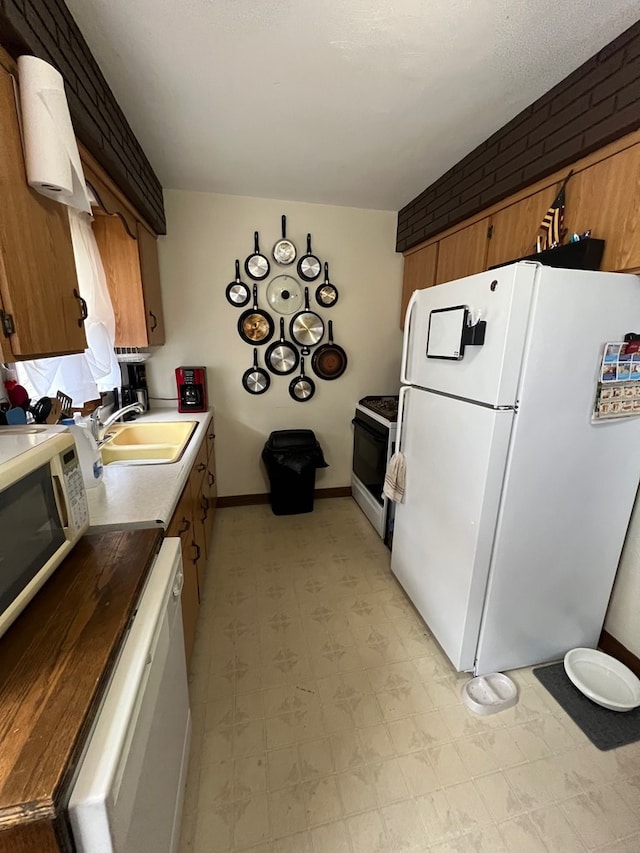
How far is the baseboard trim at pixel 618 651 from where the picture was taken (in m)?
1.67

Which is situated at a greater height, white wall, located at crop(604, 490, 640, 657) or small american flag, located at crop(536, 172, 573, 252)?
small american flag, located at crop(536, 172, 573, 252)

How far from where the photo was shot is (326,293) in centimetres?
296

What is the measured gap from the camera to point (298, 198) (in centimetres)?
273

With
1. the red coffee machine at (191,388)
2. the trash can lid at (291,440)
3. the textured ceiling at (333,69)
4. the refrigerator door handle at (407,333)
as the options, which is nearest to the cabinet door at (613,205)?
the textured ceiling at (333,69)

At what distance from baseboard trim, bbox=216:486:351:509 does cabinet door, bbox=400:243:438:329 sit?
1.57 m

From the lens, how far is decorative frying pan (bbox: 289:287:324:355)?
2.95 m

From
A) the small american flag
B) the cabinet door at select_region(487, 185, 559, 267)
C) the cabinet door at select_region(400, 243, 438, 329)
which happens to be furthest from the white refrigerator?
the cabinet door at select_region(400, 243, 438, 329)

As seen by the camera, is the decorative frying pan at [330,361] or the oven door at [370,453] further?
the decorative frying pan at [330,361]

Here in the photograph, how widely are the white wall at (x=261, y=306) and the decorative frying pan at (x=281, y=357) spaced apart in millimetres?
61

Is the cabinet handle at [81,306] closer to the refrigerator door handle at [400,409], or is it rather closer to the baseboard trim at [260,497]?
the refrigerator door handle at [400,409]

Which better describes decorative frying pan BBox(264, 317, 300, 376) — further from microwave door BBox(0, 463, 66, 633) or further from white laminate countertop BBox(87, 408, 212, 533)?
microwave door BBox(0, 463, 66, 633)

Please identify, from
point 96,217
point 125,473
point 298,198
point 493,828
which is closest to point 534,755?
point 493,828

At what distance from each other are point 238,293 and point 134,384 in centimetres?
104

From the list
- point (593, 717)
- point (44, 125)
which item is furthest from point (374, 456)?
point (44, 125)
